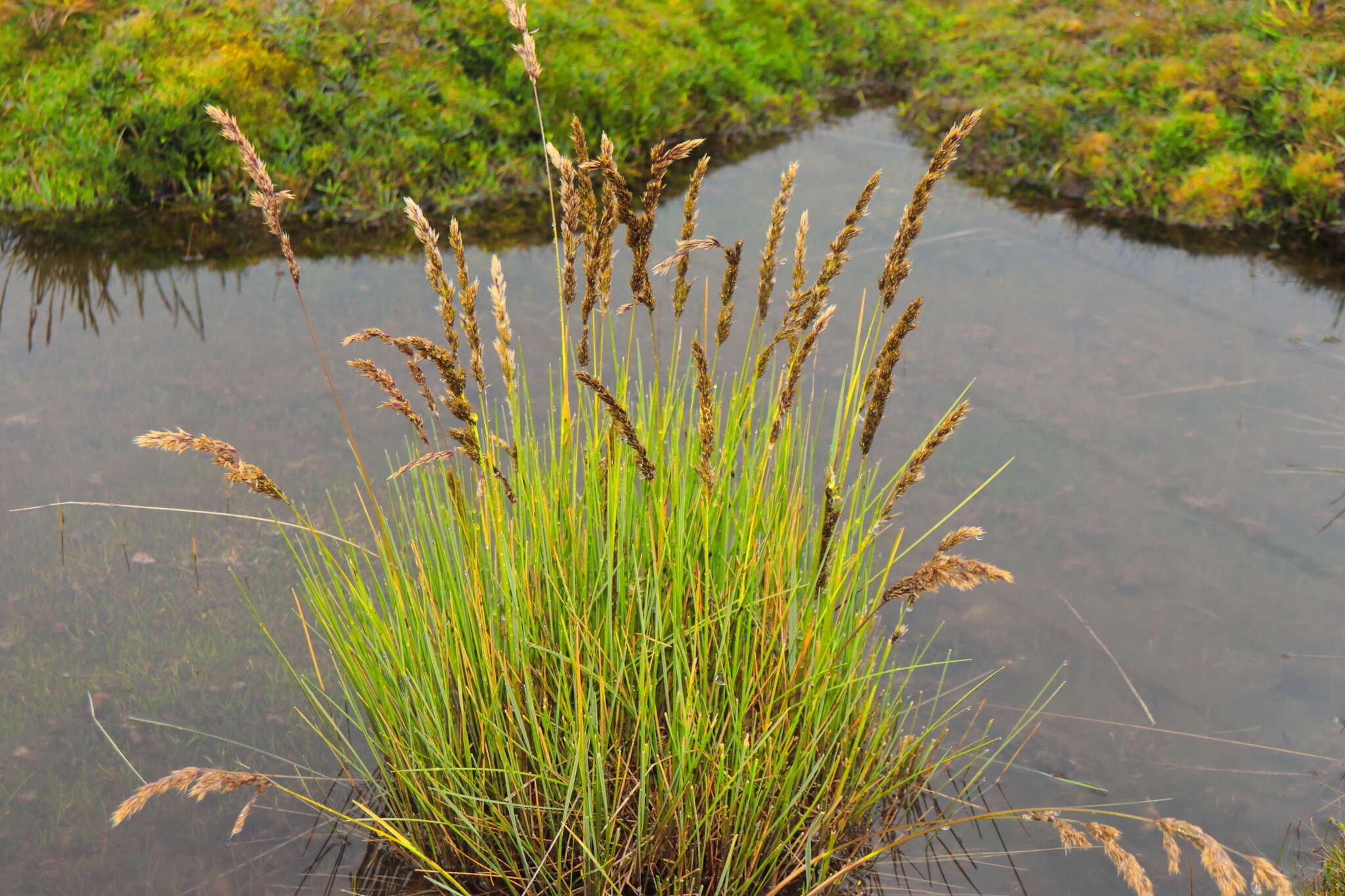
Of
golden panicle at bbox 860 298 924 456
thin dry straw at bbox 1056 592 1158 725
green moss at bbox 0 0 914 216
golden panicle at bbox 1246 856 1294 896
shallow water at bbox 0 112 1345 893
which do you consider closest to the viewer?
golden panicle at bbox 1246 856 1294 896

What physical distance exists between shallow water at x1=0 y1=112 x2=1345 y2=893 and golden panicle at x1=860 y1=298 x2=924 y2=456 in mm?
1450

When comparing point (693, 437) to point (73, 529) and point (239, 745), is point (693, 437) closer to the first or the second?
point (239, 745)

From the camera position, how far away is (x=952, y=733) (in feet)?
9.86

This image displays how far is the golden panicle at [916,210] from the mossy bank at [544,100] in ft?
15.7

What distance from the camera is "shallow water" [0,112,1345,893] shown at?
282cm

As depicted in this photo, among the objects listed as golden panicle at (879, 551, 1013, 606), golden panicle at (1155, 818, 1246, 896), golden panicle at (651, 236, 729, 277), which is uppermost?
golden panicle at (651, 236, 729, 277)

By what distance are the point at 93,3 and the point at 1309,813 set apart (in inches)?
302

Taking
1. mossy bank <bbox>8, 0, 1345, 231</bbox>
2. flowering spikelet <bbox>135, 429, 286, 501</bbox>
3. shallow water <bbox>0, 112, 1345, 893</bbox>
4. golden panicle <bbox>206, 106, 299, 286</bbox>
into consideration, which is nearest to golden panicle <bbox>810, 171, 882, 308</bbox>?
golden panicle <bbox>206, 106, 299, 286</bbox>

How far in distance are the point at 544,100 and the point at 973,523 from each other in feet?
14.1

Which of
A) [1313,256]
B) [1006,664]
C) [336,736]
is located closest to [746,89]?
[1313,256]

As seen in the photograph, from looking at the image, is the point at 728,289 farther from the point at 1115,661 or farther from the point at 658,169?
the point at 1115,661

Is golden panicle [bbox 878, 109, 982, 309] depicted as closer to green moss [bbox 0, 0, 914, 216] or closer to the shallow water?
the shallow water

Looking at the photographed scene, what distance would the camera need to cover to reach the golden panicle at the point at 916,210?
177 cm

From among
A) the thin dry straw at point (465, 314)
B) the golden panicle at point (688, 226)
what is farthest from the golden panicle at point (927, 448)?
the thin dry straw at point (465, 314)
